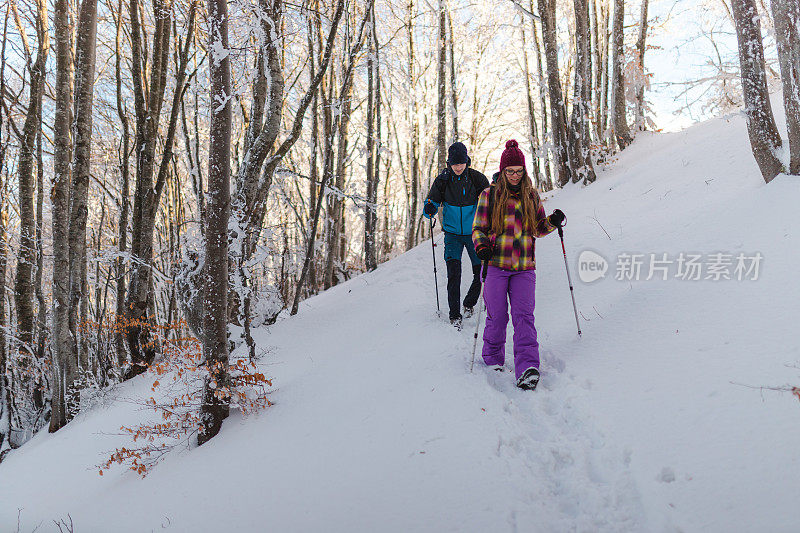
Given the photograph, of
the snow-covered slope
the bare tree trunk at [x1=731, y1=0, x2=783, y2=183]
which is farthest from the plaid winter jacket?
the bare tree trunk at [x1=731, y1=0, x2=783, y2=183]

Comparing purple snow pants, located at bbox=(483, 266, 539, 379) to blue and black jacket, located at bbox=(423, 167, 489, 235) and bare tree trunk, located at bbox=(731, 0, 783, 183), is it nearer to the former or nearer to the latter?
blue and black jacket, located at bbox=(423, 167, 489, 235)

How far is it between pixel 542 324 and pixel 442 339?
3.74ft

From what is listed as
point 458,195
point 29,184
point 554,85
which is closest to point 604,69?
point 554,85

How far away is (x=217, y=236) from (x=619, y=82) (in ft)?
33.3

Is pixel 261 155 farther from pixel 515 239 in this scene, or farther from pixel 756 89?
pixel 756 89

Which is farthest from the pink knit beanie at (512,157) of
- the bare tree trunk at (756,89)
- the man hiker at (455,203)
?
the bare tree trunk at (756,89)

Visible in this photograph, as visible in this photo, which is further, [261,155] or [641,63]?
[641,63]

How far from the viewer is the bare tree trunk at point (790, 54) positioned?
450 cm

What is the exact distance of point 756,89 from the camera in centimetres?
478

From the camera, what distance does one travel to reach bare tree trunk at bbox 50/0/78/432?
20.3 ft

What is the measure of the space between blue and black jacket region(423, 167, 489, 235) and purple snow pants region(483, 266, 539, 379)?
4.13 ft

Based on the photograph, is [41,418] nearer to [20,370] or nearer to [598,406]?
[20,370]

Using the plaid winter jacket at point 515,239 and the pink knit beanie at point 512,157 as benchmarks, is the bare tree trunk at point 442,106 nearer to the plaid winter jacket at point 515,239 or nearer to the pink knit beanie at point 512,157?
the pink knit beanie at point 512,157

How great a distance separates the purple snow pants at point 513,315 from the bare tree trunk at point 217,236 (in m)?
2.35
